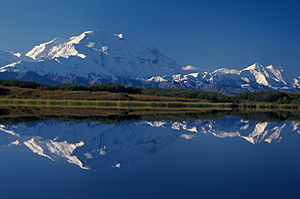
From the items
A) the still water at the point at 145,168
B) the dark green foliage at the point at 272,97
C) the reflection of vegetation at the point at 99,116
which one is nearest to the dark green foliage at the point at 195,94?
the dark green foliage at the point at 272,97

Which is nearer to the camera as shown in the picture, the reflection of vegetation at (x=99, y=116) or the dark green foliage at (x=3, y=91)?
the reflection of vegetation at (x=99, y=116)

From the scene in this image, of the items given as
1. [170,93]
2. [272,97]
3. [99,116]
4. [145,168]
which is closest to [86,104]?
[99,116]


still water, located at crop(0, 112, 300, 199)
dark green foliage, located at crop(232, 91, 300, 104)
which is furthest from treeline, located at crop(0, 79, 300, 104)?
still water, located at crop(0, 112, 300, 199)

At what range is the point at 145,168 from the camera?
41.0 ft

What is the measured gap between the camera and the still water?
32.2ft

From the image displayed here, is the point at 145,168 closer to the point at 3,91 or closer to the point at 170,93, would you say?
the point at 3,91

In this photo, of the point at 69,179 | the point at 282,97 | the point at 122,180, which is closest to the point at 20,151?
the point at 69,179

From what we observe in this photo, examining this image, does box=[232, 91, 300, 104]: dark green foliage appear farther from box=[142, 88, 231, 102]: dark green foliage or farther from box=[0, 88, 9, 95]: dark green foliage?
box=[0, 88, 9, 95]: dark green foliage

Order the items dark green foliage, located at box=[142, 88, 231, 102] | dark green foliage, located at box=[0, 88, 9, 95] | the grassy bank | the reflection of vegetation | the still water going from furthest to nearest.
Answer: dark green foliage, located at box=[142, 88, 231, 102] < dark green foliage, located at box=[0, 88, 9, 95] < the grassy bank < the reflection of vegetation < the still water

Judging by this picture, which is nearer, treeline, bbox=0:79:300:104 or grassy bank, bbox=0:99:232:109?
grassy bank, bbox=0:99:232:109

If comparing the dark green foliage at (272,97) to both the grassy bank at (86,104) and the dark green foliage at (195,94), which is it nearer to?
the dark green foliage at (195,94)

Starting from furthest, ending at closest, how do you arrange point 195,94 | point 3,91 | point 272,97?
point 272,97
point 195,94
point 3,91

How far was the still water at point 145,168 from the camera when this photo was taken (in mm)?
9828

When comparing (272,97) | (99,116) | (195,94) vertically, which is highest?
(195,94)
